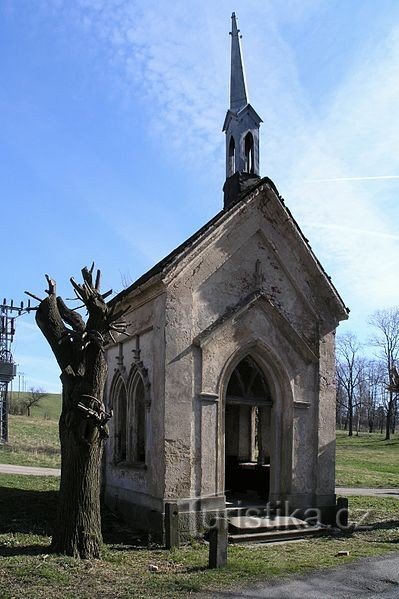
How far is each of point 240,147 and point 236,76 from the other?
289 centimetres

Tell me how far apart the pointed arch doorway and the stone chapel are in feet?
0.23

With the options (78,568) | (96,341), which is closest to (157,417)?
(96,341)

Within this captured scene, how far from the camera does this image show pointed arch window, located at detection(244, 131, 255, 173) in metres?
15.6

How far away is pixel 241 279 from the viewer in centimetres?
1350

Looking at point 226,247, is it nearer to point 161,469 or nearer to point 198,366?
point 198,366

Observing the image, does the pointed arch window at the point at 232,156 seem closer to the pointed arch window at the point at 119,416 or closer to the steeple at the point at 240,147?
the steeple at the point at 240,147

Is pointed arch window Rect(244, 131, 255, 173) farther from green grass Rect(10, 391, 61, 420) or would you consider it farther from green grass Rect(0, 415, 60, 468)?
green grass Rect(10, 391, 61, 420)

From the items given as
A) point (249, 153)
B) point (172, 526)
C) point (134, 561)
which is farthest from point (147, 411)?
point (249, 153)

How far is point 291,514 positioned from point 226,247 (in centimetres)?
592

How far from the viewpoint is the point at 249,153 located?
15773mm

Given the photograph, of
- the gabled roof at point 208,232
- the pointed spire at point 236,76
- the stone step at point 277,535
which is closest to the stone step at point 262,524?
the stone step at point 277,535

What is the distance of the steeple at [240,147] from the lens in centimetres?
1539

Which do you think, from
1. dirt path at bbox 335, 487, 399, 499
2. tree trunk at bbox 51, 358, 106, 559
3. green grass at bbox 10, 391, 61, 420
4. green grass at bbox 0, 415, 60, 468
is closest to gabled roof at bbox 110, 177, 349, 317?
tree trunk at bbox 51, 358, 106, 559

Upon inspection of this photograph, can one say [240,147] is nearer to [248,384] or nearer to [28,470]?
[248,384]
